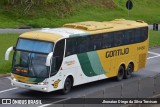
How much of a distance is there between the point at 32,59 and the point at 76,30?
3549 millimetres

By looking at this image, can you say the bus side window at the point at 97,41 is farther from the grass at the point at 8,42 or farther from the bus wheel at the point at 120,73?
the grass at the point at 8,42

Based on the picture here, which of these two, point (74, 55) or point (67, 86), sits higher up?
point (74, 55)

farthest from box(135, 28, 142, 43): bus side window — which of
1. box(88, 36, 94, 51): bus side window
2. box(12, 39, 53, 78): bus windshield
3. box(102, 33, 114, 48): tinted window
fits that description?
box(12, 39, 53, 78): bus windshield

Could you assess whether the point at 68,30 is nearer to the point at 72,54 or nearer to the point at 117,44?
the point at 72,54

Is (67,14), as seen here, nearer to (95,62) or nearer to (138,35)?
(138,35)

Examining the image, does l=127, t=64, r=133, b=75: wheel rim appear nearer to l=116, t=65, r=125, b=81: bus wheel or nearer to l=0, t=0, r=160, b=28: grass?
l=116, t=65, r=125, b=81: bus wheel

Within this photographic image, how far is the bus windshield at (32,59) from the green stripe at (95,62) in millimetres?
3310

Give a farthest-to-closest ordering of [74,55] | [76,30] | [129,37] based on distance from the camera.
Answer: [129,37] → [76,30] → [74,55]

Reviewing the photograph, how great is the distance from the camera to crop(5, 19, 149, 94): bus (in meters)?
21.7

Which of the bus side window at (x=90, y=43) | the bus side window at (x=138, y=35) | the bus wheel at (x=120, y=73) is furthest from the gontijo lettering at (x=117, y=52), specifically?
the bus side window at (x=90, y=43)

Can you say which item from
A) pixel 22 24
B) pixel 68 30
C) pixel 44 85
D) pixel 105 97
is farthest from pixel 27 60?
pixel 22 24

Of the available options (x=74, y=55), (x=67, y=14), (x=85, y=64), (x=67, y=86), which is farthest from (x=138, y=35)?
(x=67, y=14)

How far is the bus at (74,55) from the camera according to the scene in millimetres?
21703

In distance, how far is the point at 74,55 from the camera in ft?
76.2
